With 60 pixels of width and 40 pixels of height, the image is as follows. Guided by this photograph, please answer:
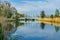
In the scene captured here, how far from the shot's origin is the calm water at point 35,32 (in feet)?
10.5

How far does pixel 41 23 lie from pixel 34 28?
0.18 meters

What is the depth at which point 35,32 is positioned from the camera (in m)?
3.21

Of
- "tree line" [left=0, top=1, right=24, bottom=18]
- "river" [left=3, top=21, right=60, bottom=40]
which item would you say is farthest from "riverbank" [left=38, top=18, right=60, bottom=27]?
"tree line" [left=0, top=1, right=24, bottom=18]

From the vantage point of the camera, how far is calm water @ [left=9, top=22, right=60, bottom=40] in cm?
319

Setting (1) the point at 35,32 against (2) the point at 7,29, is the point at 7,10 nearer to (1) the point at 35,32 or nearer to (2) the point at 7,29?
(2) the point at 7,29

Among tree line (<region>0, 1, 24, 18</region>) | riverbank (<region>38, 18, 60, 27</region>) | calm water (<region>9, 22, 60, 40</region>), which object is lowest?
calm water (<region>9, 22, 60, 40</region>)

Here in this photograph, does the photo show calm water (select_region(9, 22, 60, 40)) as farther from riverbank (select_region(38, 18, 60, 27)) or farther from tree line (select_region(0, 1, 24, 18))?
tree line (select_region(0, 1, 24, 18))

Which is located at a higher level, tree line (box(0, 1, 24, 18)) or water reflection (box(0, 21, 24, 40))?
tree line (box(0, 1, 24, 18))

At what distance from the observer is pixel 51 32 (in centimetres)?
319

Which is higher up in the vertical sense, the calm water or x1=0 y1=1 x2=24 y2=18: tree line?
x1=0 y1=1 x2=24 y2=18: tree line

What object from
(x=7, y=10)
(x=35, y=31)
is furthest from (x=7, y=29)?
(x=35, y=31)

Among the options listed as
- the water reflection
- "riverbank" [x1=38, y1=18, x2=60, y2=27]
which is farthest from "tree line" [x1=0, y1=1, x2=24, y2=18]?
"riverbank" [x1=38, y1=18, x2=60, y2=27]

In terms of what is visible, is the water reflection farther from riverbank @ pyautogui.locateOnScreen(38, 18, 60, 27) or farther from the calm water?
riverbank @ pyautogui.locateOnScreen(38, 18, 60, 27)

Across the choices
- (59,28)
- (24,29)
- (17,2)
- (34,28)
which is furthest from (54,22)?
(17,2)
